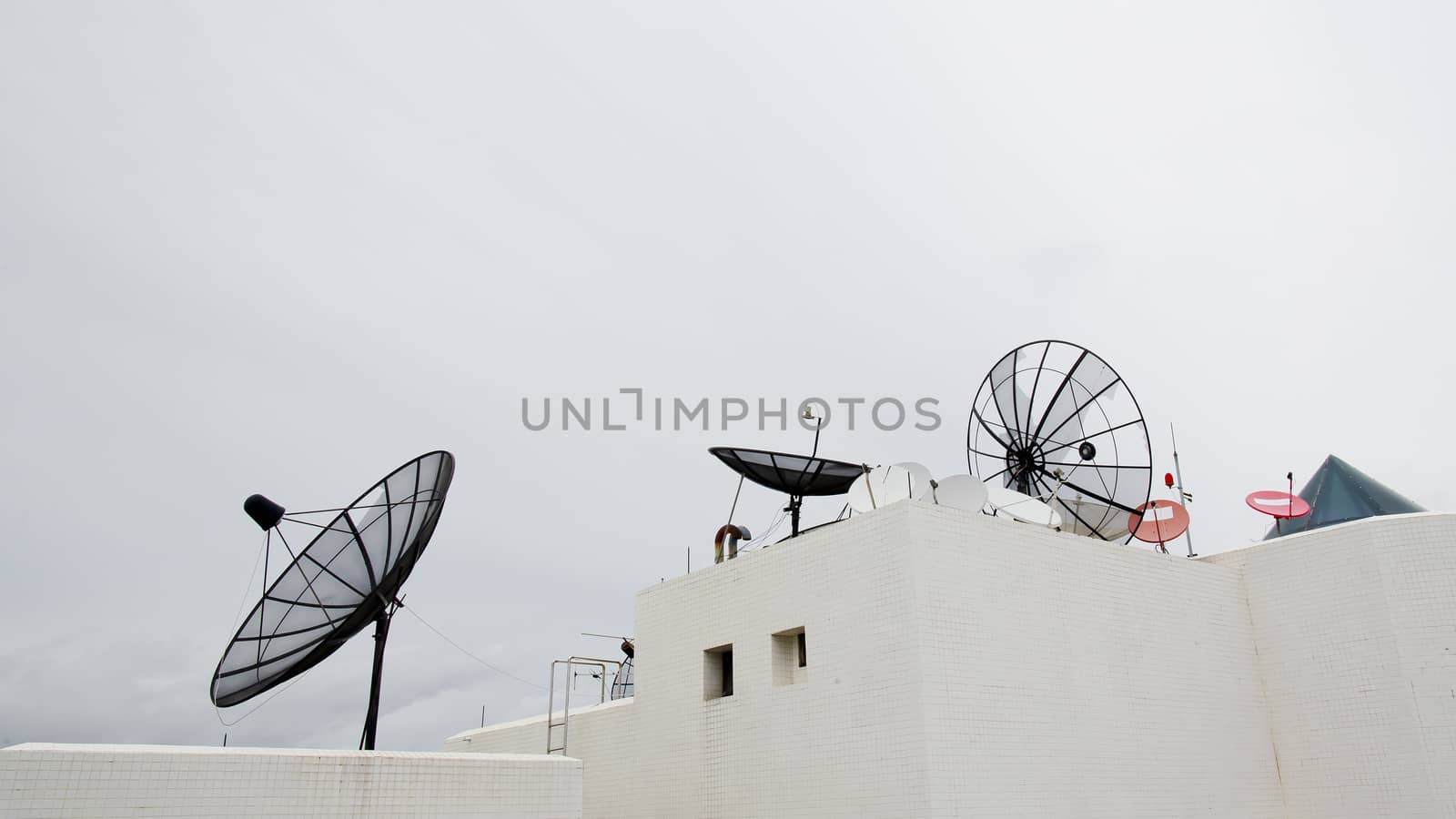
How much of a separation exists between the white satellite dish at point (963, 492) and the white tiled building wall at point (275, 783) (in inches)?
299

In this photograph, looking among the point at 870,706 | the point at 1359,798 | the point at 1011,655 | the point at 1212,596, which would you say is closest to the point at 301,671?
the point at 870,706

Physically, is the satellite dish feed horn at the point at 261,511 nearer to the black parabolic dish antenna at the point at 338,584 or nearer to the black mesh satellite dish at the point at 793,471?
the black parabolic dish antenna at the point at 338,584

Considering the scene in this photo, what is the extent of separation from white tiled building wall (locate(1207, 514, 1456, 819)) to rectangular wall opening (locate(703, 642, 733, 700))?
1040cm

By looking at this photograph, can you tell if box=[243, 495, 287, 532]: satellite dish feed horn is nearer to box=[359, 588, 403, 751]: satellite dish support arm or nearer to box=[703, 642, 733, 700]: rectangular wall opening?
box=[359, 588, 403, 751]: satellite dish support arm

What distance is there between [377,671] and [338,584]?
5.52 feet

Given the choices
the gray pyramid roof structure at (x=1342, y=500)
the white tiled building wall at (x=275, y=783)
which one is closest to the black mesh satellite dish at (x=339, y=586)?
the white tiled building wall at (x=275, y=783)

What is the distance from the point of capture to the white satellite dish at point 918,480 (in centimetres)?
1838

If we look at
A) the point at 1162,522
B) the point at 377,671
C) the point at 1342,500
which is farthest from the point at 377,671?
the point at 1342,500

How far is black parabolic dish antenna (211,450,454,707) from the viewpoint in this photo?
1684 cm

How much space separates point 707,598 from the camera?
19.8 metres

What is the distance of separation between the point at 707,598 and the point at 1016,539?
5.94 metres

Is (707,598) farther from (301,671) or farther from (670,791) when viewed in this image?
(301,671)

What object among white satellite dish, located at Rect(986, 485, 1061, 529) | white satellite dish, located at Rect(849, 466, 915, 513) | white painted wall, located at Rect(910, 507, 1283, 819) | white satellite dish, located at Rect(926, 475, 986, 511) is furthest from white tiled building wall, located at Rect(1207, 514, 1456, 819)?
white satellite dish, located at Rect(849, 466, 915, 513)

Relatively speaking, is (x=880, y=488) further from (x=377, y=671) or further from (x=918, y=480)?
(x=377, y=671)
